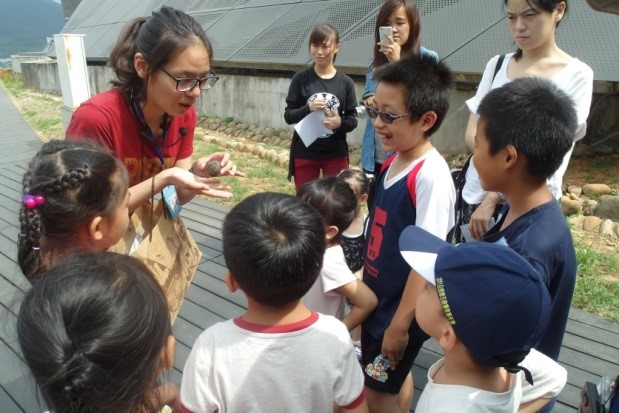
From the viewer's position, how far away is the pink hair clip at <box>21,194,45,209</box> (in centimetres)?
152

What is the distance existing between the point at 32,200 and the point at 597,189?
500cm

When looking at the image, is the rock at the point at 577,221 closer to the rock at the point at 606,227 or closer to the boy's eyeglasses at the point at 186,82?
the rock at the point at 606,227

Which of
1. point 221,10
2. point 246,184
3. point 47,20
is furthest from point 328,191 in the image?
point 47,20

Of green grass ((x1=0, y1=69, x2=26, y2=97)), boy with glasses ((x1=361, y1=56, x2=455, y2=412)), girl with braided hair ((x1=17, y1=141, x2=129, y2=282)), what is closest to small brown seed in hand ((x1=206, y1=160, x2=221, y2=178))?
girl with braided hair ((x1=17, y1=141, x2=129, y2=282))

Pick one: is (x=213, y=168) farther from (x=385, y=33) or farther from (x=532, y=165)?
(x=385, y=33)

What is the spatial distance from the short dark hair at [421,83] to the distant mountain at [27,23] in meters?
92.6

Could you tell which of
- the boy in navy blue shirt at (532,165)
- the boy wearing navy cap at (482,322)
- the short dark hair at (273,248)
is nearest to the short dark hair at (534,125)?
the boy in navy blue shirt at (532,165)

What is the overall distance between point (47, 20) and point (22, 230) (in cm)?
13857

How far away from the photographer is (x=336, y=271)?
1.94 m

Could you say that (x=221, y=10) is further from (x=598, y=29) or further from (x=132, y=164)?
(x=132, y=164)

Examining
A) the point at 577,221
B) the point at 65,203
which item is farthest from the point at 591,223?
the point at 65,203

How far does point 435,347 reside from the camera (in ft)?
9.19

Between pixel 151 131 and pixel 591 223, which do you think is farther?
pixel 591 223

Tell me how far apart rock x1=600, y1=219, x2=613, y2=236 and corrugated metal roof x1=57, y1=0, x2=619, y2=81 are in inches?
56.9
